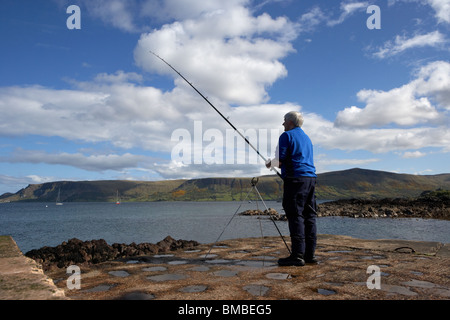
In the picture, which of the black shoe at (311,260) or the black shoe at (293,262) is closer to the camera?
the black shoe at (293,262)

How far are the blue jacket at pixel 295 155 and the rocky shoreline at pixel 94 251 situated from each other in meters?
5.92

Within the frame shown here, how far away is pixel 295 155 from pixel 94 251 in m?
9.66

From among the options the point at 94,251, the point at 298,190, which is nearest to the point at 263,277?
the point at 298,190

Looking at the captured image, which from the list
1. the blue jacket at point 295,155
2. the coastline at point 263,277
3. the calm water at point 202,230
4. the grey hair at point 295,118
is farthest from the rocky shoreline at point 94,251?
the grey hair at point 295,118

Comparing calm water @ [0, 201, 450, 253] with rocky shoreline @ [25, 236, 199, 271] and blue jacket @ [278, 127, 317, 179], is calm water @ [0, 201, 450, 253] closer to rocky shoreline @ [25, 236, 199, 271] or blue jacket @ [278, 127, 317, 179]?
blue jacket @ [278, 127, 317, 179]

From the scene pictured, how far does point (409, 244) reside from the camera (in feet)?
24.9

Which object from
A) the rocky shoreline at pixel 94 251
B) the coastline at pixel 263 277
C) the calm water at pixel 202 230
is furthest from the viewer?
the calm water at pixel 202 230

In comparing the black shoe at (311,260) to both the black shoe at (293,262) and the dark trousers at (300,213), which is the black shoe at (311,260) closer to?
the dark trousers at (300,213)

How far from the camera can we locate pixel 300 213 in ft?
16.5

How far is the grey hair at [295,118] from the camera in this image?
5523mm

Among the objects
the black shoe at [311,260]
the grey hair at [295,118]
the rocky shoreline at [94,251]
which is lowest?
the rocky shoreline at [94,251]
